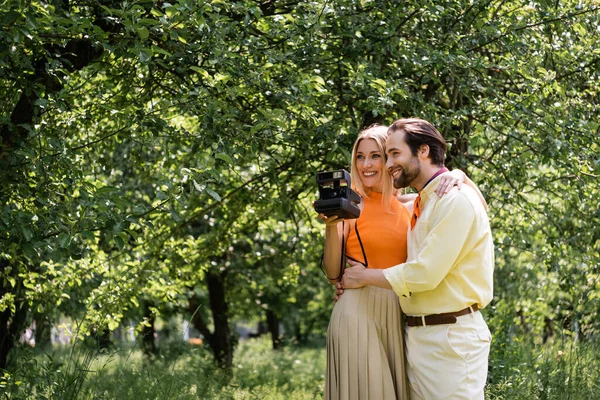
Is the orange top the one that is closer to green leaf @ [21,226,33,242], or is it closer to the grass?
green leaf @ [21,226,33,242]

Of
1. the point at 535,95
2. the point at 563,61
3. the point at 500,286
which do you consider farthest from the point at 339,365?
the point at 500,286

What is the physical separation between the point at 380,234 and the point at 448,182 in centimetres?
54

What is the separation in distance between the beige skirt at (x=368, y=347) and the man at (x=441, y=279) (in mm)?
163

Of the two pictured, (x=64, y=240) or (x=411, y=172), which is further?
(x=64, y=240)

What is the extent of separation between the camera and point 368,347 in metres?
3.93

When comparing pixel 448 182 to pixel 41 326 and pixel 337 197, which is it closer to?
pixel 337 197

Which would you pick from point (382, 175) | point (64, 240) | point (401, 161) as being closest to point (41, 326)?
point (64, 240)

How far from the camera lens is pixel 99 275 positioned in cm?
867

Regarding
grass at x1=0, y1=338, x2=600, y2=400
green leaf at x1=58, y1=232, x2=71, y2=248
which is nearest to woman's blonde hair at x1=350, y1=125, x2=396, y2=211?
green leaf at x1=58, y1=232, x2=71, y2=248

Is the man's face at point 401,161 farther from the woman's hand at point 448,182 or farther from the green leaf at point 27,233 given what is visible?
the green leaf at point 27,233

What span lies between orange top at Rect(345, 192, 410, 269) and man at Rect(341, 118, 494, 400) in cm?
24

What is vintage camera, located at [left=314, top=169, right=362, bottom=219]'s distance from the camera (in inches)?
147

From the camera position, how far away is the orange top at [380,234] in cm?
402

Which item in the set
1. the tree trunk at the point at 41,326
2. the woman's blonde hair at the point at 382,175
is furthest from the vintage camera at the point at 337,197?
the tree trunk at the point at 41,326
